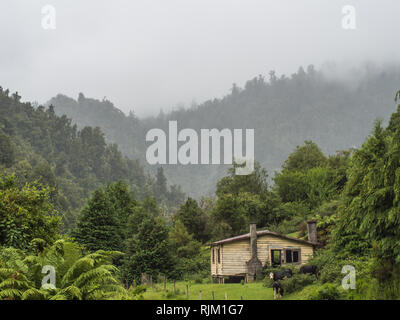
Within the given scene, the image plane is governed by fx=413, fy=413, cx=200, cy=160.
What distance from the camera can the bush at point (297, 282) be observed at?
782 inches

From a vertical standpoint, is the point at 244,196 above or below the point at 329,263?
above

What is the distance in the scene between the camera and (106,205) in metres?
39.1

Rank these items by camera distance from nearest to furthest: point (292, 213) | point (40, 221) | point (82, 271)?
point (82, 271) → point (40, 221) → point (292, 213)

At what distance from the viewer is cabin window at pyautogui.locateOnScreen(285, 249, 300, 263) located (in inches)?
1218

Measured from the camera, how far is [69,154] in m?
147

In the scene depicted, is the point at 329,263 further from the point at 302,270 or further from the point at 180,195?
the point at 180,195

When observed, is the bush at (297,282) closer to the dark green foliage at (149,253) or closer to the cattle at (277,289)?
the cattle at (277,289)

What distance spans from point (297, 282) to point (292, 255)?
426 inches

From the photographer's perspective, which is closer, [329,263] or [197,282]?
[329,263]

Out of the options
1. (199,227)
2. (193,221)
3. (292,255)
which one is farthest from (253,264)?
(199,227)

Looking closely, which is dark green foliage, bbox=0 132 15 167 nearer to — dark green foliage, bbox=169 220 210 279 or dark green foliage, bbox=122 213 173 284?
dark green foliage, bbox=169 220 210 279

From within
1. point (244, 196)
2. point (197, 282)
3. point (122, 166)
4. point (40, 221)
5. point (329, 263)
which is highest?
point (122, 166)
